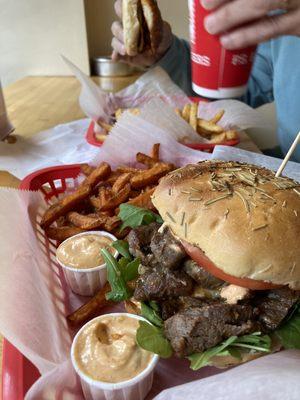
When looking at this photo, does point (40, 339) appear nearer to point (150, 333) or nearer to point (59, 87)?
point (150, 333)

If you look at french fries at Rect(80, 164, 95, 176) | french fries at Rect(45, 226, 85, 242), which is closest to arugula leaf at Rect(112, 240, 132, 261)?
french fries at Rect(45, 226, 85, 242)

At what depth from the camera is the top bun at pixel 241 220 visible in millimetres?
1205

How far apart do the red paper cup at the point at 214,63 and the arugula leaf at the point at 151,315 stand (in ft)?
2.73

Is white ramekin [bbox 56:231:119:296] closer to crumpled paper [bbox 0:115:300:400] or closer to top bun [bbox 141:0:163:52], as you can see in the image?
crumpled paper [bbox 0:115:300:400]

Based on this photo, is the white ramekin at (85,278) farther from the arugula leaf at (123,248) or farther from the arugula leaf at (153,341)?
the arugula leaf at (153,341)

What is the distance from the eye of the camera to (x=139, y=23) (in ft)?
7.35

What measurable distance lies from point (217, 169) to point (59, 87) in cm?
351

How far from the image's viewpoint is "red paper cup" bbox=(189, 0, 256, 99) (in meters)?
1.37

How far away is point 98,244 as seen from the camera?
1.73 meters

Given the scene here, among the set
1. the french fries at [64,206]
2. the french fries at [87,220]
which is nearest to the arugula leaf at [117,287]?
the french fries at [87,220]

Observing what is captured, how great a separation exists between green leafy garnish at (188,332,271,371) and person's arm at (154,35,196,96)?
2.55 m

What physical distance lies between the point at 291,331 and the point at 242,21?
3.31 feet

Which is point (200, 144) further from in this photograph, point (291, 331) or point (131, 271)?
point (291, 331)

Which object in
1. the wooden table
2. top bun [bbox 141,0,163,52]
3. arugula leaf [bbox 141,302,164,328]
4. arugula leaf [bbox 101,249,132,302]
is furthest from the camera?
the wooden table
